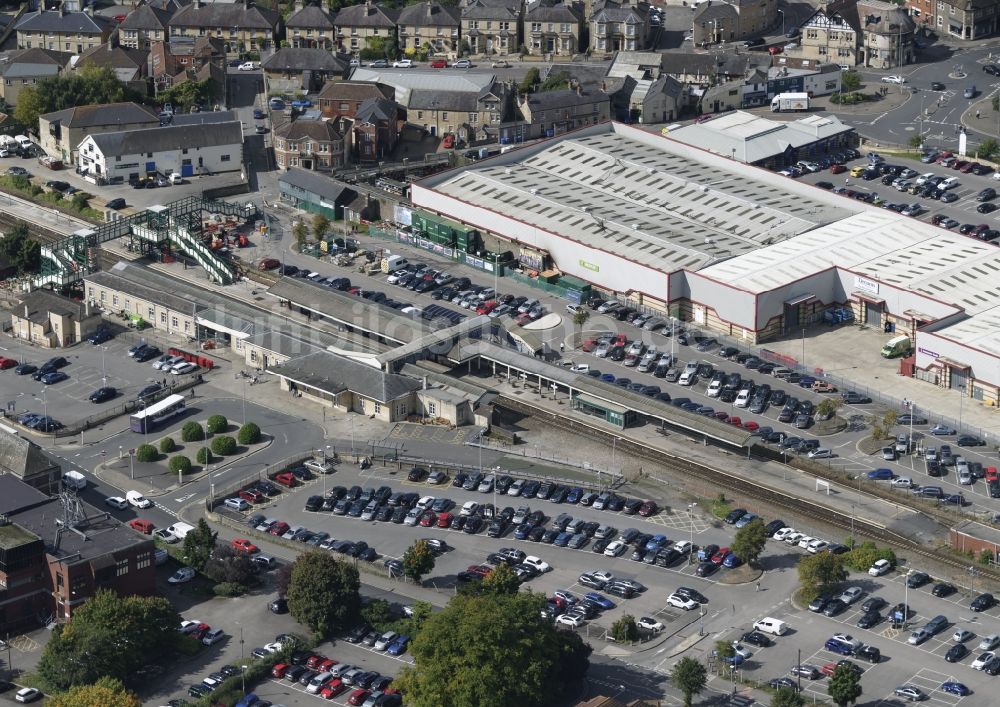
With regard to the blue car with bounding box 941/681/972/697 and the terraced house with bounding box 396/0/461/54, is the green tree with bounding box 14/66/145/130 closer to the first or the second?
the terraced house with bounding box 396/0/461/54

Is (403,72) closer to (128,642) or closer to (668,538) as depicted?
(668,538)

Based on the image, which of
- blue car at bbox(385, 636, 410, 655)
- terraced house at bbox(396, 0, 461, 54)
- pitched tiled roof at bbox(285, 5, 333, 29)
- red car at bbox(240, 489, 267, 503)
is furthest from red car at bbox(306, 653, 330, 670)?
pitched tiled roof at bbox(285, 5, 333, 29)

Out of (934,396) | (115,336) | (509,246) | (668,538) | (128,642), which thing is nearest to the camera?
(128,642)

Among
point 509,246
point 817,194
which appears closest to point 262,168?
point 509,246

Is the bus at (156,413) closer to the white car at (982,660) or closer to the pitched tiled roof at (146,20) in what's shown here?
the white car at (982,660)

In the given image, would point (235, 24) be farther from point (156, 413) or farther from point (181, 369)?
point (156, 413)
